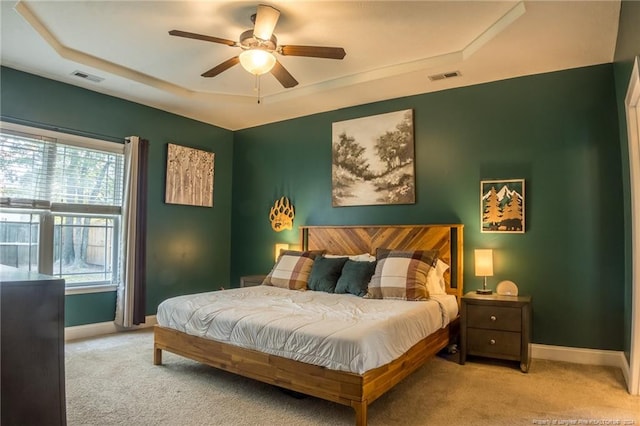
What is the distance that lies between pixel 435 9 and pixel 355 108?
2113 mm

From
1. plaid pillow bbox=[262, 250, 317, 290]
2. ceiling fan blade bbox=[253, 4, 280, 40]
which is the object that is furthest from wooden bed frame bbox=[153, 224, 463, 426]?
ceiling fan blade bbox=[253, 4, 280, 40]

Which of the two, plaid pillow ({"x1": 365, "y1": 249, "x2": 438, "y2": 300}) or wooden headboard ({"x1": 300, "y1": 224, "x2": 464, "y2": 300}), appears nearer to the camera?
plaid pillow ({"x1": 365, "y1": 249, "x2": 438, "y2": 300})

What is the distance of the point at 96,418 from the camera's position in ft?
8.34

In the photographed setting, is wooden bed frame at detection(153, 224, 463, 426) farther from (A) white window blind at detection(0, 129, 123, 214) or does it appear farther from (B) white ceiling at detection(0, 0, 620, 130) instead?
(A) white window blind at detection(0, 129, 123, 214)

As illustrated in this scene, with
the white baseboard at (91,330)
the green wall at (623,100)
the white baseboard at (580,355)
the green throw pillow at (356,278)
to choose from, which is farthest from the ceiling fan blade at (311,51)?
the white baseboard at (91,330)

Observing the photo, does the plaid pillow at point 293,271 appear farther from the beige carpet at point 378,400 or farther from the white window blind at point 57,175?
the white window blind at point 57,175

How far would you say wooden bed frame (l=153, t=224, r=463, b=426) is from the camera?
240 centimetres

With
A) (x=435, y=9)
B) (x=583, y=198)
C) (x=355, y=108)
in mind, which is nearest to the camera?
(x=435, y=9)

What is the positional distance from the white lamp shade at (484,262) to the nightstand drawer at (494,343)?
55 centimetres

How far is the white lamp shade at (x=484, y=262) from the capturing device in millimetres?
3850

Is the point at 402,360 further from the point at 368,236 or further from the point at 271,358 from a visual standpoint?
the point at 368,236

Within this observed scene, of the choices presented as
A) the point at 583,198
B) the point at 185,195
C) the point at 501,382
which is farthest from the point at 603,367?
the point at 185,195

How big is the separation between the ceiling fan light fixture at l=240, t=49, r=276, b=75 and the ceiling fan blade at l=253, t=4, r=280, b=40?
0.11m

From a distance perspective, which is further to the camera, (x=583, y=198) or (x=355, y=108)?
(x=355, y=108)
